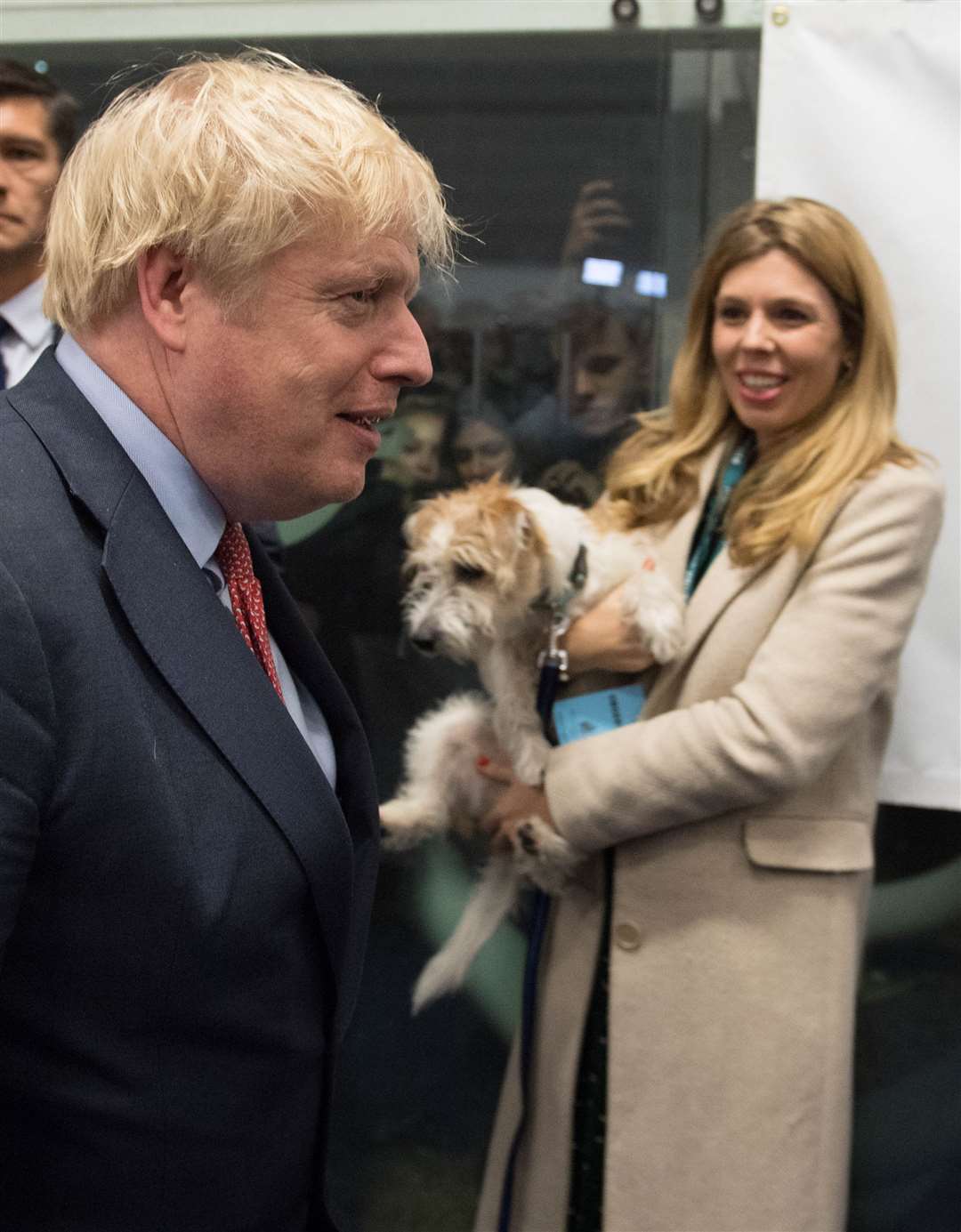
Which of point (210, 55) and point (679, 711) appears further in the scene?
point (210, 55)

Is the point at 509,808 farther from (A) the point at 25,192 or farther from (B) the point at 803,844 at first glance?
(A) the point at 25,192

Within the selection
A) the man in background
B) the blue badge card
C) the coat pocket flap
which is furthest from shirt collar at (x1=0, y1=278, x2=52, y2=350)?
the coat pocket flap

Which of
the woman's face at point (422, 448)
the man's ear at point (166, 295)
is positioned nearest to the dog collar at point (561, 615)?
the woman's face at point (422, 448)

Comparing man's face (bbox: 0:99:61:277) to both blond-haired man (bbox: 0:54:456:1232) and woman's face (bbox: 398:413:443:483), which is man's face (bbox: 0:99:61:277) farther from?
blond-haired man (bbox: 0:54:456:1232)

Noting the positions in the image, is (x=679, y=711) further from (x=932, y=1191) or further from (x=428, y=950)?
(x=932, y=1191)

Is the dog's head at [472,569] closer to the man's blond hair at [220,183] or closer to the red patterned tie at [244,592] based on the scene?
the red patterned tie at [244,592]

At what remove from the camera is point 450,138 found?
7.82 ft

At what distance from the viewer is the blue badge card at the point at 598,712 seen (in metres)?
1.89

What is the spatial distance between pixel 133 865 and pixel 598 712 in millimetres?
1113

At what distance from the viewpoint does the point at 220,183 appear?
0.94m

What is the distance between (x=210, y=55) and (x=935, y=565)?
1597 millimetres

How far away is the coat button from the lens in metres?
1.83

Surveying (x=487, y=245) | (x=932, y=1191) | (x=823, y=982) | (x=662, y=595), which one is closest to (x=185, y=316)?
(x=662, y=595)

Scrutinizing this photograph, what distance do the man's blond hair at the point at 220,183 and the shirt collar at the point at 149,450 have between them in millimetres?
40
